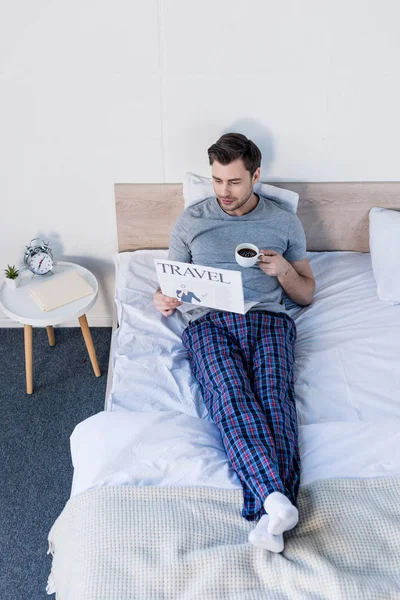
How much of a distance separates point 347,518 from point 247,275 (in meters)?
0.90

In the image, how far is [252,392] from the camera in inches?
68.7

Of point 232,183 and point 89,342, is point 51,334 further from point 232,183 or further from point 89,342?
point 232,183

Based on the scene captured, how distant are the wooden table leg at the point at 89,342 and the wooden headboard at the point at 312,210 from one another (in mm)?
355

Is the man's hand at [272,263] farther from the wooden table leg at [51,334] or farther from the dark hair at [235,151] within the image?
the wooden table leg at [51,334]

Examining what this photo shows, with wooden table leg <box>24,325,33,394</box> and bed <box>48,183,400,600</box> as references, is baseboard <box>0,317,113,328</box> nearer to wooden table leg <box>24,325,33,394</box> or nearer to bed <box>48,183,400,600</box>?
wooden table leg <box>24,325,33,394</box>

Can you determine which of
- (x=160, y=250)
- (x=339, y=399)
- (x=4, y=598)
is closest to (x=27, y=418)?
(x=4, y=598)

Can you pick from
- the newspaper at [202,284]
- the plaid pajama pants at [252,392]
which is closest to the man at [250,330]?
the plaid pajama pants at [252,392]

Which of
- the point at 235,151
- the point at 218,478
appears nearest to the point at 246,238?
the point at 235,151

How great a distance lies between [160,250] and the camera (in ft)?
7.91

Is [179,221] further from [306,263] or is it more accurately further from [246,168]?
[306,263]

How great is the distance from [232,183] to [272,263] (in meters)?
0.31

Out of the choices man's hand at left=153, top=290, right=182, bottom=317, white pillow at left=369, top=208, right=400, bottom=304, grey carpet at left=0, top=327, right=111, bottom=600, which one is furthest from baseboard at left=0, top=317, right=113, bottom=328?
white pillow at left=369, top=208, right=400, bottom=304

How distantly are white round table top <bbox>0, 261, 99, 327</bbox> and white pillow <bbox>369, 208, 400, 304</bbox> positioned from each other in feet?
3.58

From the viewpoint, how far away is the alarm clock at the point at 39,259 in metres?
2.29
